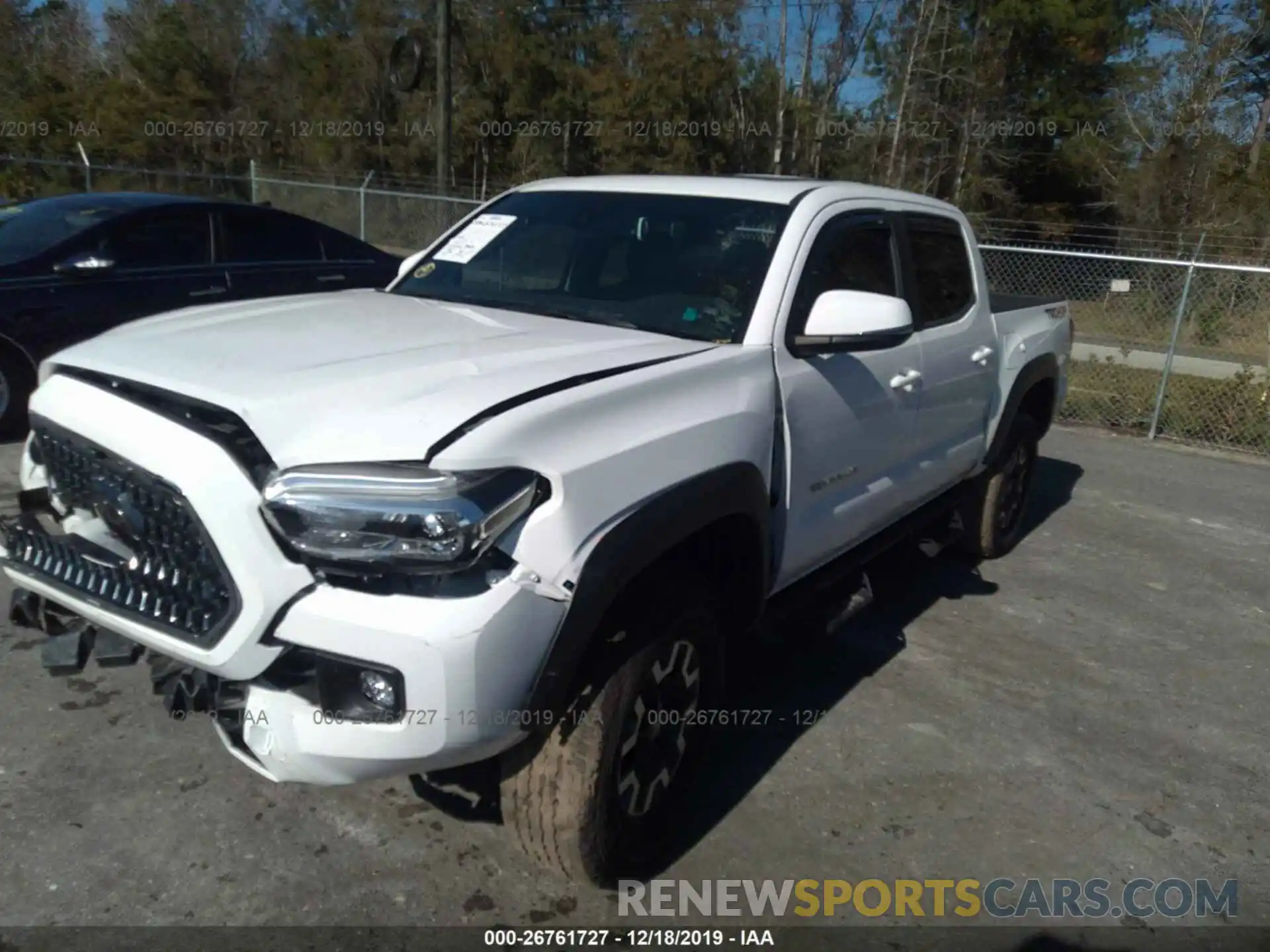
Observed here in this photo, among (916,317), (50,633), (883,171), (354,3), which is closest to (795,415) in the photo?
(916,317)

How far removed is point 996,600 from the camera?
17.5 feet

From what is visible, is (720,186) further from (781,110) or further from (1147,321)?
(781,110)

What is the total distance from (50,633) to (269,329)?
3.37 ft

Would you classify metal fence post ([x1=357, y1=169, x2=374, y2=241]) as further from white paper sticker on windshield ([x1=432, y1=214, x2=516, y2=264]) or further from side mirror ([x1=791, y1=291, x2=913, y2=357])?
side mirror ([x1=791, y1=291, x2=913, y2=357])

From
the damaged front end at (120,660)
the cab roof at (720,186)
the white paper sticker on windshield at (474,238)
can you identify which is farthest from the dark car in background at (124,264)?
the damaged front end at (120,660)

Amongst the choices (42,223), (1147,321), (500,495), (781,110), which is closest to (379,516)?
(500,495)

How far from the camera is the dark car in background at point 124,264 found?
622 cm

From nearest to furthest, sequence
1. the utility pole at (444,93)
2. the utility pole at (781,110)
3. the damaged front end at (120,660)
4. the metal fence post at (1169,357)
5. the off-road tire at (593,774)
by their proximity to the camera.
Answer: the damaged front end at (120,660), the off-road tire at (593,774), the metal fence post at (1169,357), the utility pole at (444,93), the utility pole at (781,110)

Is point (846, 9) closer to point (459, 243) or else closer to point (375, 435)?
point (459, 243)

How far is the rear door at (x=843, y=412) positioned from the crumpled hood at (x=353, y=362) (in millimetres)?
479

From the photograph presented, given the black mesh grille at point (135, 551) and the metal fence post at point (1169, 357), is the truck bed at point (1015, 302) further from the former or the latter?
the black mesh grille at point (135, 551)

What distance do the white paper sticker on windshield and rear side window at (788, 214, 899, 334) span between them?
Result: 129 cm

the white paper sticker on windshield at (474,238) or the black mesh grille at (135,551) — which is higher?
the white paper sticker on windshield at (474,238)

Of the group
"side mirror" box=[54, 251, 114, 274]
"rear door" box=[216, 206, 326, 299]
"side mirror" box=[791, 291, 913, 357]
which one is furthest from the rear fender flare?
"side mirror" box=[54, 251, 114, 274]
